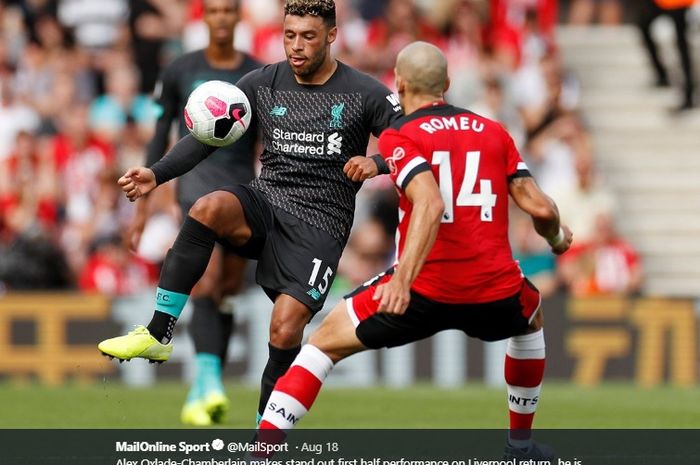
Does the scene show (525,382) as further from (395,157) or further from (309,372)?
(395,157)

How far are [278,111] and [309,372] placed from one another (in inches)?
Result: 68.2

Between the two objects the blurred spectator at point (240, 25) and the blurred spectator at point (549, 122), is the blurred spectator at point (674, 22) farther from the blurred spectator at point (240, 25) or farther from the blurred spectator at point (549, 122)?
the blurred spectator at point (240, 25)

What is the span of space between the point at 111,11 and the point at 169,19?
0.72 m

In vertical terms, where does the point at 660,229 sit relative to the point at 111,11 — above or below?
below

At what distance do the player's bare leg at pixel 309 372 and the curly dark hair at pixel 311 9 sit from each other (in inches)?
68.7

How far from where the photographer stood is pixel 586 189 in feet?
56.5

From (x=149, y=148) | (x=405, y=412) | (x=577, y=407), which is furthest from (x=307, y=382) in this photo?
(x=577, y=407)

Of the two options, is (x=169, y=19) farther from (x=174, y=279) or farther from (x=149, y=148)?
(x=174, y=279)

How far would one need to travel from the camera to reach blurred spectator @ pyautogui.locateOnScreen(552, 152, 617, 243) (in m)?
17.0

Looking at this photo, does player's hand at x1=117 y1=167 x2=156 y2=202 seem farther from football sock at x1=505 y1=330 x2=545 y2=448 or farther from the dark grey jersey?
football sock at x1=505 y1=330 x2=545 y2=448

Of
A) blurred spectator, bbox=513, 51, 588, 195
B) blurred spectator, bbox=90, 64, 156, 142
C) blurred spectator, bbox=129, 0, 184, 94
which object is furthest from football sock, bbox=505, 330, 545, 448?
blurred spectator, bbox=129, 0, 184, 94

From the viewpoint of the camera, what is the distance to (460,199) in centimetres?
761

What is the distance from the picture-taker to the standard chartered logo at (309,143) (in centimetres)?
863

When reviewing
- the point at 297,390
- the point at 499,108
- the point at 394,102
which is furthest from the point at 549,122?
the point at 297,390
